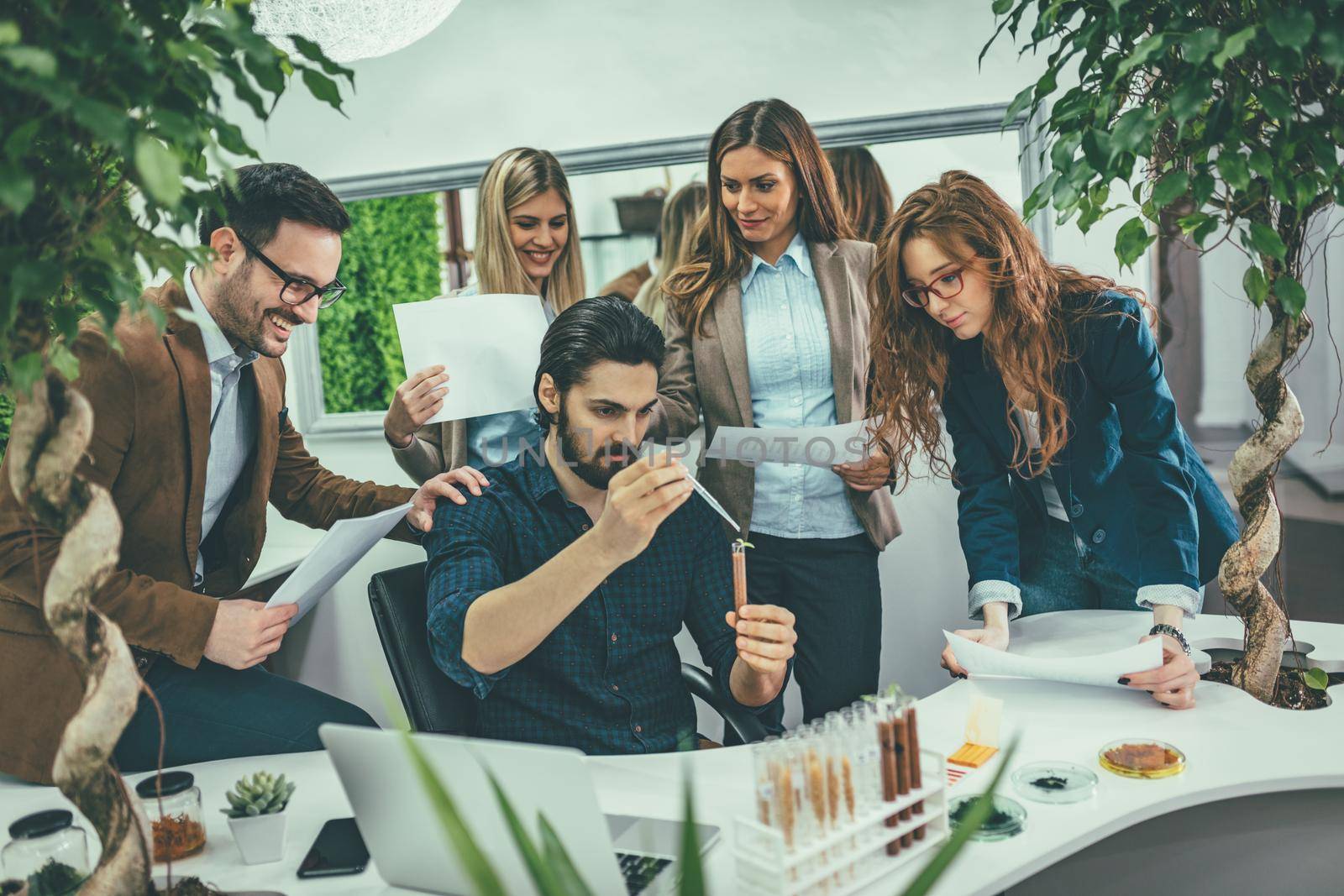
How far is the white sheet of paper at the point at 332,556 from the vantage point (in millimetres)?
1634

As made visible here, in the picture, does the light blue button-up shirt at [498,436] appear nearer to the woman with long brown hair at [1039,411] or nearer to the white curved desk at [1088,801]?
the woman with long brown hair at [1039,411]

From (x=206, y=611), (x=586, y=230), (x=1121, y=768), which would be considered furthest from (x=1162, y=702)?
(x=586, y=230)

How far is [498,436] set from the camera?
2570 mm

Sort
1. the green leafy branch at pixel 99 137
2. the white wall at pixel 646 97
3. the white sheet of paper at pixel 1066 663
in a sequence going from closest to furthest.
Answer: the green leafy branch at pixel 99 137 → the white sheet of paper at pixel 1066 663 → the white wall at pixel 646 97

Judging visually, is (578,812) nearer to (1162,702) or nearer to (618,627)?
(618,627)

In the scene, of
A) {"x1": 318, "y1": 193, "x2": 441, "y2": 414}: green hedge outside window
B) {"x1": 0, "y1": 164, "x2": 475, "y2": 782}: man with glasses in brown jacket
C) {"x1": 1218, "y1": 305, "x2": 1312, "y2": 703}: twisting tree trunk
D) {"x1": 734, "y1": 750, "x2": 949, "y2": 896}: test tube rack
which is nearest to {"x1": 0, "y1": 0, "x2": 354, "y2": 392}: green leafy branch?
{"x1": 0, "y1": 164, "x2": 475, "y2": 782}: man with glasses in brown jacket

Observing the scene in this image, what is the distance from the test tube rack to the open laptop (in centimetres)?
7

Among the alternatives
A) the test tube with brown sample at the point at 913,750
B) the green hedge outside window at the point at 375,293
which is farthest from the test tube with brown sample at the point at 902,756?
the green hedge outside window at the point at 375,293

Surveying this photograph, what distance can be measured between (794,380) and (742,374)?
13 cm

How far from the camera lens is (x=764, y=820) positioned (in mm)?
1124

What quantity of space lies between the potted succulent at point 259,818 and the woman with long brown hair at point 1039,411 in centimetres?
108

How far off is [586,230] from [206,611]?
1.82m

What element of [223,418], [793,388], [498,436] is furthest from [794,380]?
[223,418]

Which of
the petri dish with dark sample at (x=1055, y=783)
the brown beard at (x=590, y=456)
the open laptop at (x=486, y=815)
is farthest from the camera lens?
the brown beard at (x=590, y=456)
